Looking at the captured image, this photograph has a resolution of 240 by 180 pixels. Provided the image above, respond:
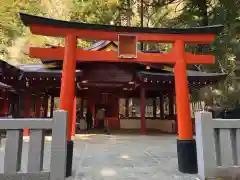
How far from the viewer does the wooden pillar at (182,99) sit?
18.6ft

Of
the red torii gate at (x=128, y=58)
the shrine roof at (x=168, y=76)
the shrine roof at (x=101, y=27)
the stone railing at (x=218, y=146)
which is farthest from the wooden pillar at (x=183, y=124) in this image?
the shrine roof at (x=168, y=76)

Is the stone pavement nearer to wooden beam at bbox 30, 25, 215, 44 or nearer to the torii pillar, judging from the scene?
the torii pillar

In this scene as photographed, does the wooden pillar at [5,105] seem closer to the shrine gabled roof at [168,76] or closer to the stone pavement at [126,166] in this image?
the shrine gabled roof at [168,76]

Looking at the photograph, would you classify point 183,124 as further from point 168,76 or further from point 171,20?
point 171,20

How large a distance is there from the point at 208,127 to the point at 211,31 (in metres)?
2.89

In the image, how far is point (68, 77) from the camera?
223 inches

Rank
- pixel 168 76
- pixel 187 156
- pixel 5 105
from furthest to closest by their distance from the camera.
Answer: pixel 5 105
pixel 168 76
pixel 187 156

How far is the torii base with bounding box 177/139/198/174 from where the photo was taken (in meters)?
5.27

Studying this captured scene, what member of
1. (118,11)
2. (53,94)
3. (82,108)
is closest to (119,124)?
(82,108)

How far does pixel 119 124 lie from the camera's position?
61.2ft

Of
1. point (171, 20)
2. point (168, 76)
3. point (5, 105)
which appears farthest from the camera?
point (171, 20)

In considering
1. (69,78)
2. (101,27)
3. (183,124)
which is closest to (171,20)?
(101,27)

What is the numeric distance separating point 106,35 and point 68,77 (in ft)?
4.80

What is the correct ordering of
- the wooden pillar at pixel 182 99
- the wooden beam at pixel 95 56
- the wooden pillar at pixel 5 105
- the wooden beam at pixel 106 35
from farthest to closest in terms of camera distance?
the wooden pillar at pixel 5 105, the wooden beam at pixel 95 56, the wooden beam at pixel 106 35, the wooden pillar at pixel 182 99
